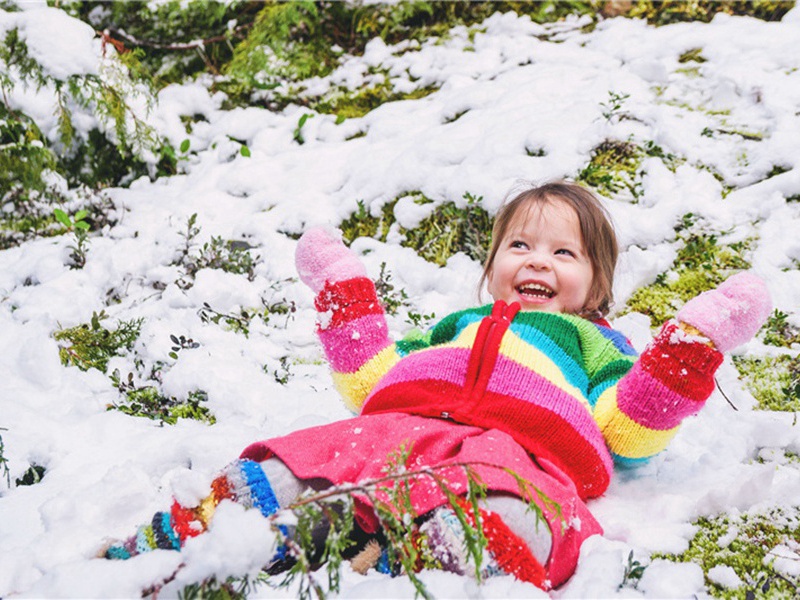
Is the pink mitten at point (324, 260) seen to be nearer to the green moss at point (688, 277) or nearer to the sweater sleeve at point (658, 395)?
the sweater sleeve at point (658, 395)

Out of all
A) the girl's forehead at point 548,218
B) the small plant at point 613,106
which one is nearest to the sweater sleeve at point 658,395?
the girl's forehead at point 548,218

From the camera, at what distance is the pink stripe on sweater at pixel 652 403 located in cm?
225

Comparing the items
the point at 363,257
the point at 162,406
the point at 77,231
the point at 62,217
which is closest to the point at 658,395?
the point at 162,406

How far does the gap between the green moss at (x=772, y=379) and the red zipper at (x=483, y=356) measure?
1.22m

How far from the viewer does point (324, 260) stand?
2885 mm

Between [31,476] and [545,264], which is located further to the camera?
[545,264]

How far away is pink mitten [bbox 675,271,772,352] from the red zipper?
2.05ft

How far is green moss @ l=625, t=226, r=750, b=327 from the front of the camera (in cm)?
364

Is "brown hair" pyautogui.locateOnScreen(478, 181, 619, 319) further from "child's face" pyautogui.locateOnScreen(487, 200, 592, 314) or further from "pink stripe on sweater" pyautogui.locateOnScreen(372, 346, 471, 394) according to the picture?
"pink stripe on sweater" pyautogui.locateOnScreen(372, 346, 471, 394)

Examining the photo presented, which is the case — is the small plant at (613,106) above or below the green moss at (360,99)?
above

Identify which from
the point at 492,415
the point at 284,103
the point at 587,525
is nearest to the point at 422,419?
the point at 492,415

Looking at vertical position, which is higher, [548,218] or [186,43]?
[548,218]

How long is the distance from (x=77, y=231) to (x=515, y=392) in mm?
3267

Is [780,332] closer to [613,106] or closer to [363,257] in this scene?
[613,106]
